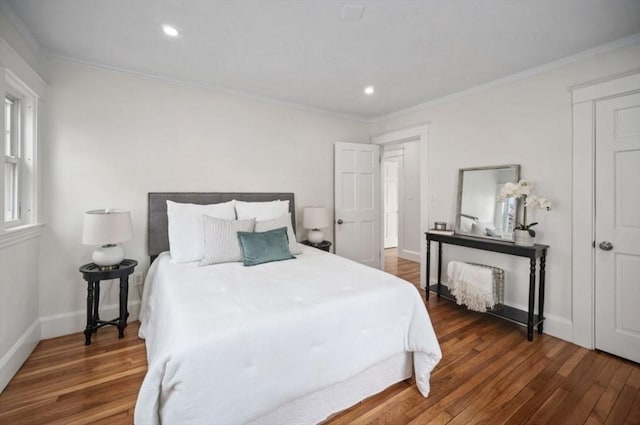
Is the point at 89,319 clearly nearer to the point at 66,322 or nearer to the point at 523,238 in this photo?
the point at 66,322

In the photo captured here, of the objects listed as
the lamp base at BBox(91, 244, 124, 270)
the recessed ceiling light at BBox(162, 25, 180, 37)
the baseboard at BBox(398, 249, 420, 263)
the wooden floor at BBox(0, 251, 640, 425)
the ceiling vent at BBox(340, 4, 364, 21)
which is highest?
the recessed ceiling light at BBox(162, 25, 180, 37)

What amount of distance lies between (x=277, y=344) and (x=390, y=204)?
591 cm

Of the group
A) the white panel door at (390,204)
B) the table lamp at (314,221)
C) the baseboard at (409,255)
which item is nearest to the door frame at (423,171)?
the table lamp at (314,221)

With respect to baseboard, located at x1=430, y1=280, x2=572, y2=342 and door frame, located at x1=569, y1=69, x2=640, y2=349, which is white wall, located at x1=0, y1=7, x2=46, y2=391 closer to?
baseboard, located at x1=430, y1=280, x2=572, y2=342

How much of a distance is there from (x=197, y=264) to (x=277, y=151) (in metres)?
1.85

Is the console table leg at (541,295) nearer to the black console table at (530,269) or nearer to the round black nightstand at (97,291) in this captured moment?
the black console table at (530,269)

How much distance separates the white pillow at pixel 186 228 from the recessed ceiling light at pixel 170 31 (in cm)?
145

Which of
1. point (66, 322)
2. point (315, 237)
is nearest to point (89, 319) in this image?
point (66, 322)

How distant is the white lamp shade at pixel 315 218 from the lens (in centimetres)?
357

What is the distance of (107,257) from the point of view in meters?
2.42

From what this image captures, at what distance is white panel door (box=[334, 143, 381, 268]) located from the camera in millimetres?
4176

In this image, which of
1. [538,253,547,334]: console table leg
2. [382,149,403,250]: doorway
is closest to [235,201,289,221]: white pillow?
[538,253,547,334]: console table leg

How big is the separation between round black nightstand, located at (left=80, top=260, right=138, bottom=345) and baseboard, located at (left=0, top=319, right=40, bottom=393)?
1.14 ft

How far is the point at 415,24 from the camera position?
2.04 meters
